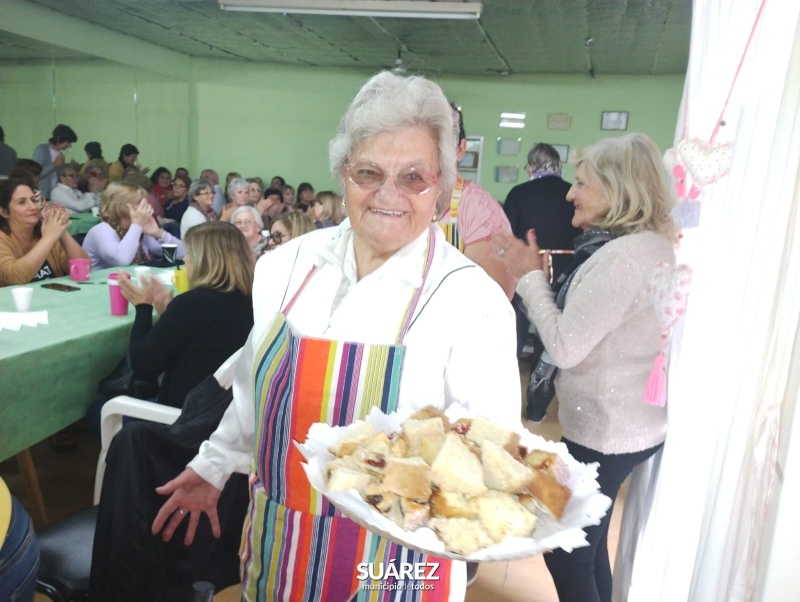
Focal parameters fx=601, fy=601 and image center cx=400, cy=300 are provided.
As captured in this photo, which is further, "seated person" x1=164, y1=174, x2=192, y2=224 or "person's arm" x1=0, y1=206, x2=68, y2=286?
"seated person" x1=164, y1=174, x2=192, y2=224

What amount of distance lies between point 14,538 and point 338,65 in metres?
9.56

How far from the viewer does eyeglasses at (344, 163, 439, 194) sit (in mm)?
1206

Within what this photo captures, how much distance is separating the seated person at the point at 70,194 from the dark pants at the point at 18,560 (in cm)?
609

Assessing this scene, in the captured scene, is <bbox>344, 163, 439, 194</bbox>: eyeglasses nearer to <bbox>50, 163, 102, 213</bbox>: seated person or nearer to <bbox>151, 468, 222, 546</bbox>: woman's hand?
<bbox>151, 468, 222, 546</bbox>: woman's hand

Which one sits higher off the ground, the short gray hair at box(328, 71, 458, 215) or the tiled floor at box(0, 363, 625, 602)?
the short gray hair at box(328, 71, 458, 215)

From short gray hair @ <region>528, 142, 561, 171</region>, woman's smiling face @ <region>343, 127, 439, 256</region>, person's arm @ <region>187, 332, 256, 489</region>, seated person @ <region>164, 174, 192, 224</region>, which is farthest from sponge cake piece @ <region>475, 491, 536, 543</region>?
seated person @ <region>164, 174, 192, 224</region>

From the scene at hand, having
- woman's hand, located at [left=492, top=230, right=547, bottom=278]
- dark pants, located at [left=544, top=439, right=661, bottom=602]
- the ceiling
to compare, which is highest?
the ceiling

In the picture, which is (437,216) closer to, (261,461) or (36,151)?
(261,461)

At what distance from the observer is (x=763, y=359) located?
935 millimetres

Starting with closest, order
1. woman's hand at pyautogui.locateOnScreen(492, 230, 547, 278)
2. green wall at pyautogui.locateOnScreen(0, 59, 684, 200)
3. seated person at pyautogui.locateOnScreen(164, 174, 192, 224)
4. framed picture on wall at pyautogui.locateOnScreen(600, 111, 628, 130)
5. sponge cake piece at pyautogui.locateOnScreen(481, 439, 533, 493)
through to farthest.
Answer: sponge cake piece at pyautogui.locateOnScreen(481, 439, 533, 493), woman's hand at pyautogui.locateOnScreen(492, 230, 547, 278), seated person at pyautogui.locateOnScreen(164, 174, 192, 224), green wall at pyautogui.locateOnScreen(0, 59, 684, 200), framed picture on wall at pyautogui.locateOnScreen(600, 111, 628, 130)

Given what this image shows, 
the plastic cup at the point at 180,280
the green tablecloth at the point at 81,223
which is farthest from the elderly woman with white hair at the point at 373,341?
the green tablecloth at the point at 81,223

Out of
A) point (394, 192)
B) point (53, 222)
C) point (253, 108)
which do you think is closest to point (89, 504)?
point (53, 222)

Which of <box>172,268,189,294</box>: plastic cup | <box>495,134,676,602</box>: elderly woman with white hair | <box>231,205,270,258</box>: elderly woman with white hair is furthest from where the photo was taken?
<box>231,205,270,258</box>: elderly woman with white hair

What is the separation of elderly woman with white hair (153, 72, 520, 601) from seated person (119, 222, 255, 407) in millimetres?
1155
